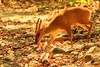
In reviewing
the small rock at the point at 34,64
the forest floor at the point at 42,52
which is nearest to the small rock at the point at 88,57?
the forest floor at the point at 42,52

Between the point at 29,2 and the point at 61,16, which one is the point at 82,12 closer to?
the point at 61,16

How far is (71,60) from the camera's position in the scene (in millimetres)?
6254

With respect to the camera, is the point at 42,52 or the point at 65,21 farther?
the point at 42,52

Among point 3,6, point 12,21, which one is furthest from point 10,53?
point 3,6

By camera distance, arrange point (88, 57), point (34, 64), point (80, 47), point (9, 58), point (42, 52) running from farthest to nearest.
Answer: point (42, 52), point (80, 47), point (9, 58), point (34, 64), point (88, 57)

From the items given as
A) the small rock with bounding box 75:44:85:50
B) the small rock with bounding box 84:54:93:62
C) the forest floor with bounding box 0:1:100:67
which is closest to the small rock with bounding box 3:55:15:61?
the forest floor with bounding box 0:1:100:67

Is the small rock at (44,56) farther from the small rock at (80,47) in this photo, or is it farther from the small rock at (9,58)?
the small rock at (80,47)

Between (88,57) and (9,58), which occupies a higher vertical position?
(88,57)

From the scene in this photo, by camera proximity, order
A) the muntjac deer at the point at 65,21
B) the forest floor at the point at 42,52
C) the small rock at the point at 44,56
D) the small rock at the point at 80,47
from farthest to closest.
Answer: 1. the small rock at the point at 80,47
2. the muntjac deer at the point at 65,21
3. the small rock at the point at 44,56
4. the forest floor at the point at 42,52

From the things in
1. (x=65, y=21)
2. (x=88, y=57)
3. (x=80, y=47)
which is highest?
(x=65, y=21)

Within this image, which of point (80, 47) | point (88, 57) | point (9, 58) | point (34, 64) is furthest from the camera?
point (80, 47)

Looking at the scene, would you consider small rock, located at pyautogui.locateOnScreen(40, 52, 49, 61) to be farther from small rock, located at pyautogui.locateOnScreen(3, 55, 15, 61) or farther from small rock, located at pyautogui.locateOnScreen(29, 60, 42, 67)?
small rock, located at pyautogui.locateOnScreen(3, 55, 15, 61)

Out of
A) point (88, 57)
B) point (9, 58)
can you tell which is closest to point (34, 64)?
point (9, 58)

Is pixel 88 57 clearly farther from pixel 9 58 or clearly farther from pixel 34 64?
pixel 9 58
